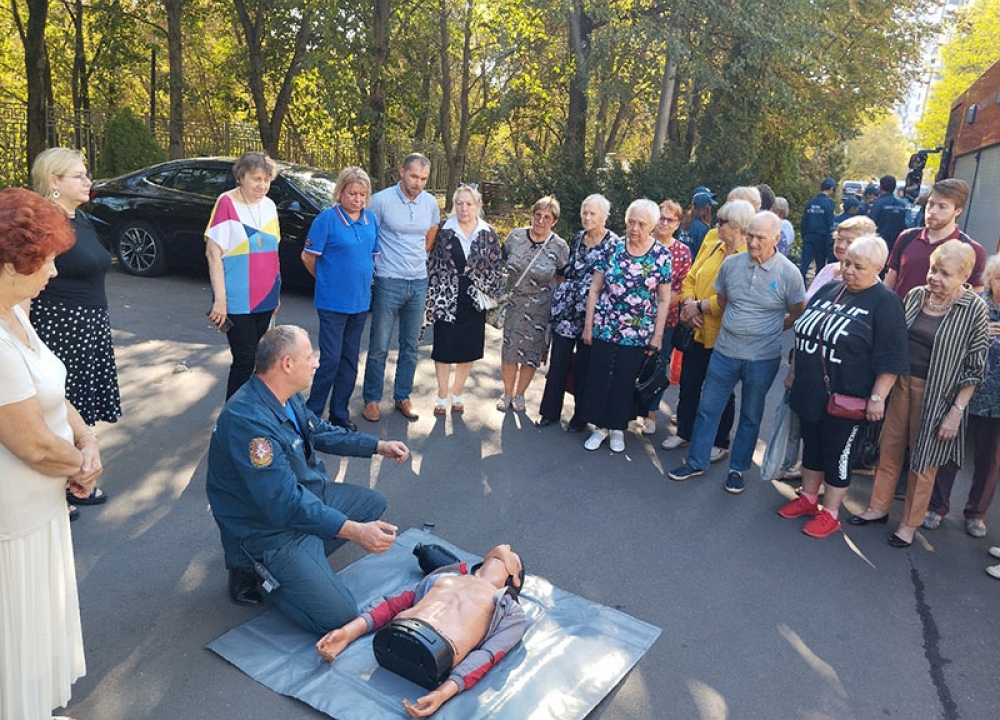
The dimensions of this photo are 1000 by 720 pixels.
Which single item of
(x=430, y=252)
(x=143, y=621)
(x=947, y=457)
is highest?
(x=430, y=252)

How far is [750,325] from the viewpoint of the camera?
5.35 m

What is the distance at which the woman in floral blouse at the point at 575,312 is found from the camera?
6.17m

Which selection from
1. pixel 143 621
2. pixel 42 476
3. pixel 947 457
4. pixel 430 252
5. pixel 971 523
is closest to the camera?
pixel 42 476

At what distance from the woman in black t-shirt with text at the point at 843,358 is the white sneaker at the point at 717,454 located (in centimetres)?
106

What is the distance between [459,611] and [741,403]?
117 inches

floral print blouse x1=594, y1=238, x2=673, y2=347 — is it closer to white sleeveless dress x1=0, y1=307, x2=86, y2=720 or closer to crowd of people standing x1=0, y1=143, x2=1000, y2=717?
crowd of people standing x1=0, y1=143, x2=1000, y2=717

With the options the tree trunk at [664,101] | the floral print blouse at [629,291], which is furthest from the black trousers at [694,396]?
the tree trunk at [664,101]

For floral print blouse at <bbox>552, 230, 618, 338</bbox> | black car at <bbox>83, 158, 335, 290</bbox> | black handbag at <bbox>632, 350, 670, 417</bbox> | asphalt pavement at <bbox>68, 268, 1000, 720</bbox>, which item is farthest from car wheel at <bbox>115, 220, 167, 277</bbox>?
black handbag at <bbox>632, 350, 670, 417</bbox>

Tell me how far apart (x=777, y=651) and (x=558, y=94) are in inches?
785

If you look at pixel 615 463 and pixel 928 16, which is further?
pixel 928 16

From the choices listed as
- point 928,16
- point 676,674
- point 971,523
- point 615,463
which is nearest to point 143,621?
point 676,674

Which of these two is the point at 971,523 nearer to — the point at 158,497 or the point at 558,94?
the point at 158,497

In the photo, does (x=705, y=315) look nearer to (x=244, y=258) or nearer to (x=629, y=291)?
(x=629, y=291)

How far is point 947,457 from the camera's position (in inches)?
187
